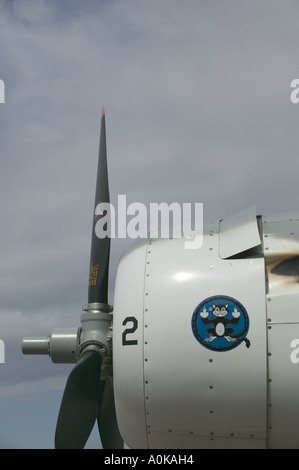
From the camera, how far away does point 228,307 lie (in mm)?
7977

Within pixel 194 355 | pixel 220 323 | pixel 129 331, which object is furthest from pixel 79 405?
pixel 220 323

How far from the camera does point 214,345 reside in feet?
25.9

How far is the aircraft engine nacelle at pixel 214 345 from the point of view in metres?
7.71

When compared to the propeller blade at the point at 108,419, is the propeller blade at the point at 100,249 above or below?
above

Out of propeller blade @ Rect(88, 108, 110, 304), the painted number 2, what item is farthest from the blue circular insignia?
propeller blade @ Rect(88, 108, 110, 304)

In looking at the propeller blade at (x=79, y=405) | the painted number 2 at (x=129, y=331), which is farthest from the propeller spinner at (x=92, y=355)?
the painted number 2 at (x=129, y=331)

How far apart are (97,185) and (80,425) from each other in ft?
15.9

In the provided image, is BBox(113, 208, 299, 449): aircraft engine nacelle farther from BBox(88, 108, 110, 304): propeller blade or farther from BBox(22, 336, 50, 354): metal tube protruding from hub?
BBox(22, 336, 50, 354): metal tube protruding from hub

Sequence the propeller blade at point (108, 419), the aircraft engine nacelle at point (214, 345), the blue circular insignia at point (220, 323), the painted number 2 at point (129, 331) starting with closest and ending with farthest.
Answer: the aircraft engine nacelle at point (214, 345)
the blue circular insignia at point (220, 323)
the painted number 2 at point (129, 331)
the propeller blade at point (108, 419)

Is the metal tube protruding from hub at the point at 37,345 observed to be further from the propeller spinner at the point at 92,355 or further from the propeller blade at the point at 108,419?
the propeller blade at the point at 108,419

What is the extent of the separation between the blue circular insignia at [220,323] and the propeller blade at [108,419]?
9.02 feet

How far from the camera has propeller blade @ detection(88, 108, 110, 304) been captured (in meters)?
10.6

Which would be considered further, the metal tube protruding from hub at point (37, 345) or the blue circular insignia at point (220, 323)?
the metal tube protruding from hub at point (37, 345)
